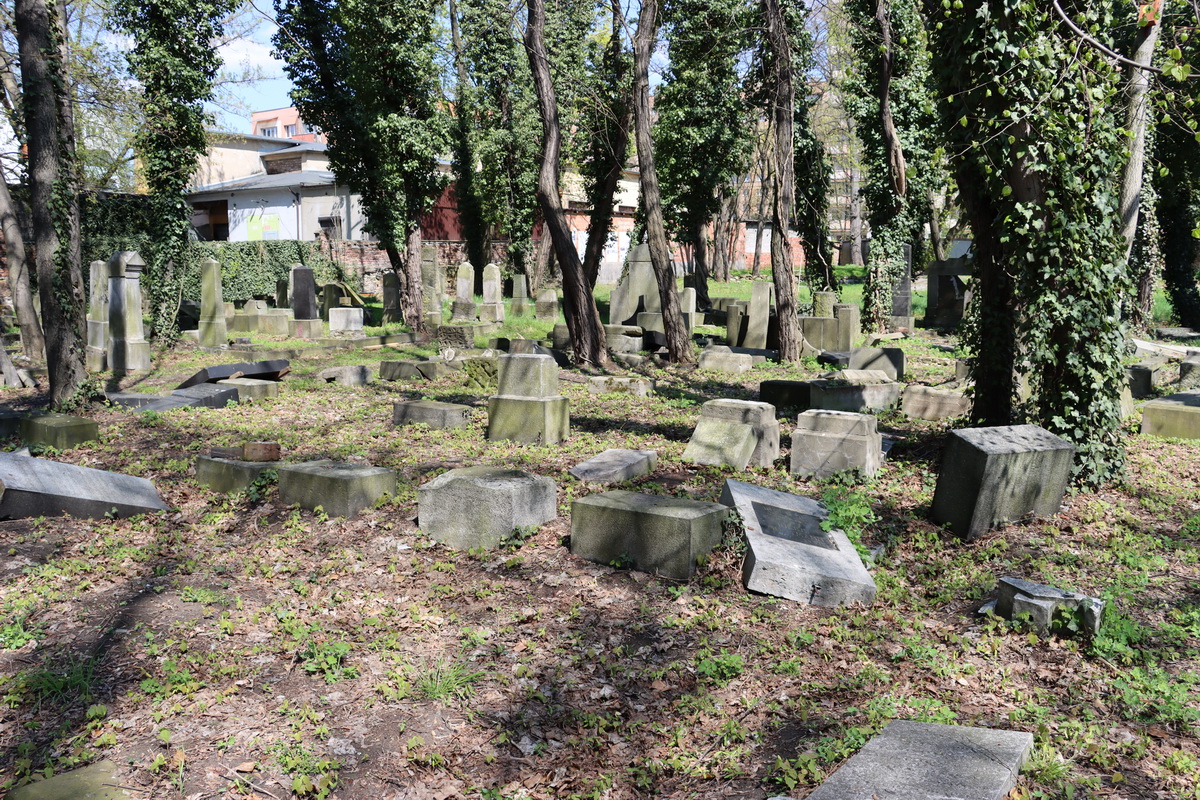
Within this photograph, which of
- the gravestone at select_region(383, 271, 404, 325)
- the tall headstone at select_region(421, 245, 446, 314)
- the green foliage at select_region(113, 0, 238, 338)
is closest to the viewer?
the green foliage at select_region(113, 0, 238, 338)

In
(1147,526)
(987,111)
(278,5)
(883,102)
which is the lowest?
(1147,526)

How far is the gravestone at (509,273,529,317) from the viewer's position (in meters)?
25.0

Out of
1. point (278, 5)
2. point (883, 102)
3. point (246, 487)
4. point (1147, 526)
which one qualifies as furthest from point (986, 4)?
point (278, 5)

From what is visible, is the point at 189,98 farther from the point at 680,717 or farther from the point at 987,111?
the point at 680,717

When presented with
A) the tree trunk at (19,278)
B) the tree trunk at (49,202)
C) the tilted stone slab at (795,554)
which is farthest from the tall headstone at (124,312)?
the tilted stone slab at (795,554)

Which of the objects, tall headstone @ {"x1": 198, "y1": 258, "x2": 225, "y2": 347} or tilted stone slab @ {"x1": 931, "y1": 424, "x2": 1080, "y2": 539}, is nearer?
tilted stone slab @ {"x1": 931, "y1": 424, "x2": 1080, "y2": 539}

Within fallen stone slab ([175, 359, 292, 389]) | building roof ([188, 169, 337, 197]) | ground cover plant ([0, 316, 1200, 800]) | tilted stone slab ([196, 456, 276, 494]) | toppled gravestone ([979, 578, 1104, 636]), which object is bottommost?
ground cover plant ([0, 316, 1200, 800])

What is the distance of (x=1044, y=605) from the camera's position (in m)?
4.55

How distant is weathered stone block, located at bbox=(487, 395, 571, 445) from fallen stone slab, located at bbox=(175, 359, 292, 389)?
554cm

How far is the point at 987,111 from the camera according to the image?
684cm

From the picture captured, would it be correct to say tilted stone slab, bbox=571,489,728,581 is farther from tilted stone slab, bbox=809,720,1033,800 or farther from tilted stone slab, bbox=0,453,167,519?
tilted stone slab, bbox=0,453,167,519

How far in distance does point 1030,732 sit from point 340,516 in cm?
480

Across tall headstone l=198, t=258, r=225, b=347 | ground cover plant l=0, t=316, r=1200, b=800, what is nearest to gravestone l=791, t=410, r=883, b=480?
ground cover plant l=0, t=316, r=1200, b=800

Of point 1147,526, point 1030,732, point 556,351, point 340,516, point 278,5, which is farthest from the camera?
point 278,5
